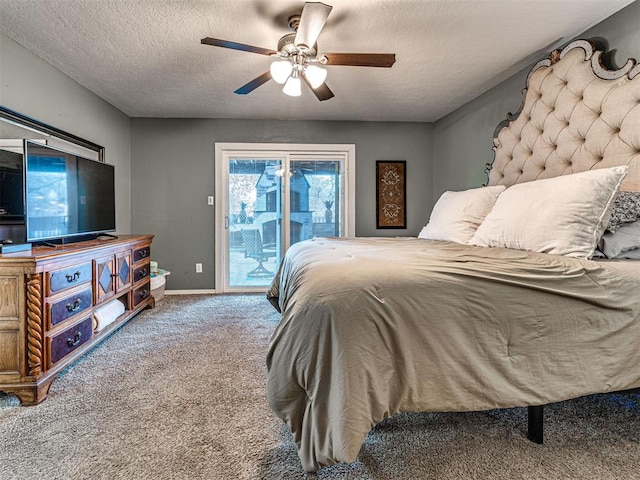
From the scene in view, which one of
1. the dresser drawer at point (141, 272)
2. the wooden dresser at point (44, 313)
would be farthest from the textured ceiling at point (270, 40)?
the dresser drawer at point (141, 272)

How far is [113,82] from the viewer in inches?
119

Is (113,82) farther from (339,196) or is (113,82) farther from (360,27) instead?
(339,196)

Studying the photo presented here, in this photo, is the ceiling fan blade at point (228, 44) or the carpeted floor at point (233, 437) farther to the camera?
the ceiling fan blade at point (228, 44)

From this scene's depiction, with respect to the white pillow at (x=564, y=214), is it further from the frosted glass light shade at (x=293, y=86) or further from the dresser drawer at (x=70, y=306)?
the dresser drawer at (x=70, y=306)

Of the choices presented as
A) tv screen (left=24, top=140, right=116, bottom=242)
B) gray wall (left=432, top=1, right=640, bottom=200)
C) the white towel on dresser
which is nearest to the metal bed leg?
gray wall (left=432, top=1, right=640, bottom=200)

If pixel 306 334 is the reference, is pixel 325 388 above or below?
below

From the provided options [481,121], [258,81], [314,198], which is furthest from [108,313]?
[481,121]

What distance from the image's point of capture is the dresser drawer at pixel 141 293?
3.03 m

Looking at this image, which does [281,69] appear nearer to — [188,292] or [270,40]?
[270,40]

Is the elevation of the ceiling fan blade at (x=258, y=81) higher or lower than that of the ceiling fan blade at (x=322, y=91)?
higher

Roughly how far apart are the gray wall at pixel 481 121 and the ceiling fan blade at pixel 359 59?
4.09 ft

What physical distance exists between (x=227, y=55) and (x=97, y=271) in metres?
1.78

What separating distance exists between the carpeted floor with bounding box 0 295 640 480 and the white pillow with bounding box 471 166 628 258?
2.55ft

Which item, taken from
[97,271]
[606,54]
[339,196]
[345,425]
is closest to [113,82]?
[97,271]
